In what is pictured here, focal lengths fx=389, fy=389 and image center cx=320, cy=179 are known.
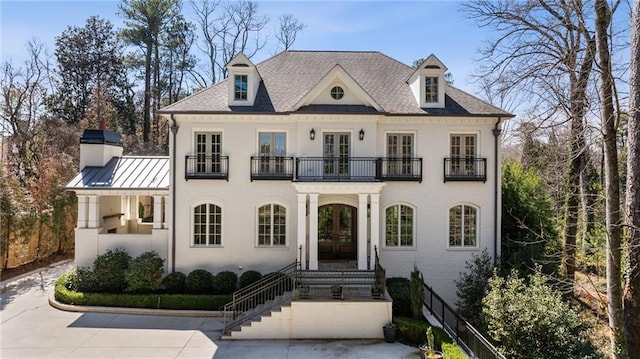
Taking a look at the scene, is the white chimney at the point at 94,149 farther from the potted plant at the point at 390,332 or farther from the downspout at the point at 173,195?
the potted plant at the point at 390,332

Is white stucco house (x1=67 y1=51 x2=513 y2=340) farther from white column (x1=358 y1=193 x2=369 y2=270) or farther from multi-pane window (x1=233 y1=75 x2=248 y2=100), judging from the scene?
white column (x1=358 y1=193 x2=369 y2=270)

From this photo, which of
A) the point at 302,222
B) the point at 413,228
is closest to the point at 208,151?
the point at 302,222

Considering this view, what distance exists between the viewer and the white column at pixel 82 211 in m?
15.9

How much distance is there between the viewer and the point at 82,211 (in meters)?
16.0

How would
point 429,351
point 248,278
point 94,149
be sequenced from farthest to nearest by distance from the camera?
point 94,149
point 248,278
point 429,351

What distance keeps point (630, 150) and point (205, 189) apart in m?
13.6

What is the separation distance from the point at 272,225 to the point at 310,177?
8.29 ft

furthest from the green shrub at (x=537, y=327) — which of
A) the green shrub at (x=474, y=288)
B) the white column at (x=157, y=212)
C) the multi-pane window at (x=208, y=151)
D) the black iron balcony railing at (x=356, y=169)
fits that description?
the white column at (x=157, y=212)

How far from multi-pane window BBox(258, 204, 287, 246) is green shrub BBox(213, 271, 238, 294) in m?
1.77

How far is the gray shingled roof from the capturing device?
15766mm

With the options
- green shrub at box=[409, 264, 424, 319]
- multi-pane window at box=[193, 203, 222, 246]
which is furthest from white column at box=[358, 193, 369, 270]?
multi-pane window at box=[193, 203, 222, 246]

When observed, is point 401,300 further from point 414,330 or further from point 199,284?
point 199,284

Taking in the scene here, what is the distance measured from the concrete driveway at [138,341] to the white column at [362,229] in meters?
3.28

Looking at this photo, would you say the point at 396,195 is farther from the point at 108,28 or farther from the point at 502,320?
the point at 108,28
